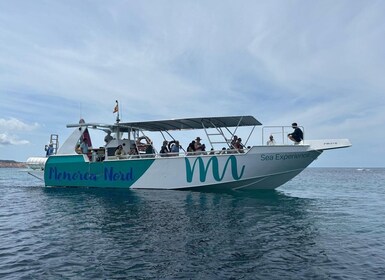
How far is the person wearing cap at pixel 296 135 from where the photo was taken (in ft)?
55.8

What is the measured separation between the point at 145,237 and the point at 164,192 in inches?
381

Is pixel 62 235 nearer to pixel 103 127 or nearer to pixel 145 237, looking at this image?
pixel 145 237

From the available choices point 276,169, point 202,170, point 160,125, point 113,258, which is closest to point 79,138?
point 160,125

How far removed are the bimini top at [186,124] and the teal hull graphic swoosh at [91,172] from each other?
2433 millimetres

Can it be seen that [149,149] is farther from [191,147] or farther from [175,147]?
[191,147]

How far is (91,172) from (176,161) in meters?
5.90

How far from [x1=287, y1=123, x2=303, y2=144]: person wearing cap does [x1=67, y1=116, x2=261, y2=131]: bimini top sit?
1.97 meters

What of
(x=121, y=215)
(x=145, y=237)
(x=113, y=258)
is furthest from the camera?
(x=121, y=215)

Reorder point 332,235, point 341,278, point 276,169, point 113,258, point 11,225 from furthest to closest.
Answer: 1. point 276,169
2. point 11,225
3. point 332,235
4. point 113,258
5. point 341,278

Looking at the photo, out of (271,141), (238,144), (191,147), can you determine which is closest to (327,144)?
(271,141)

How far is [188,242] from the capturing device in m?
7.95

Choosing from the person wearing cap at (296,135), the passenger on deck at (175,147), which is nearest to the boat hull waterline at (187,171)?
the person wearing cap at (296,135)

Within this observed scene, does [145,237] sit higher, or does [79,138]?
[79,138]

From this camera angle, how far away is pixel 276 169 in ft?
57.2
